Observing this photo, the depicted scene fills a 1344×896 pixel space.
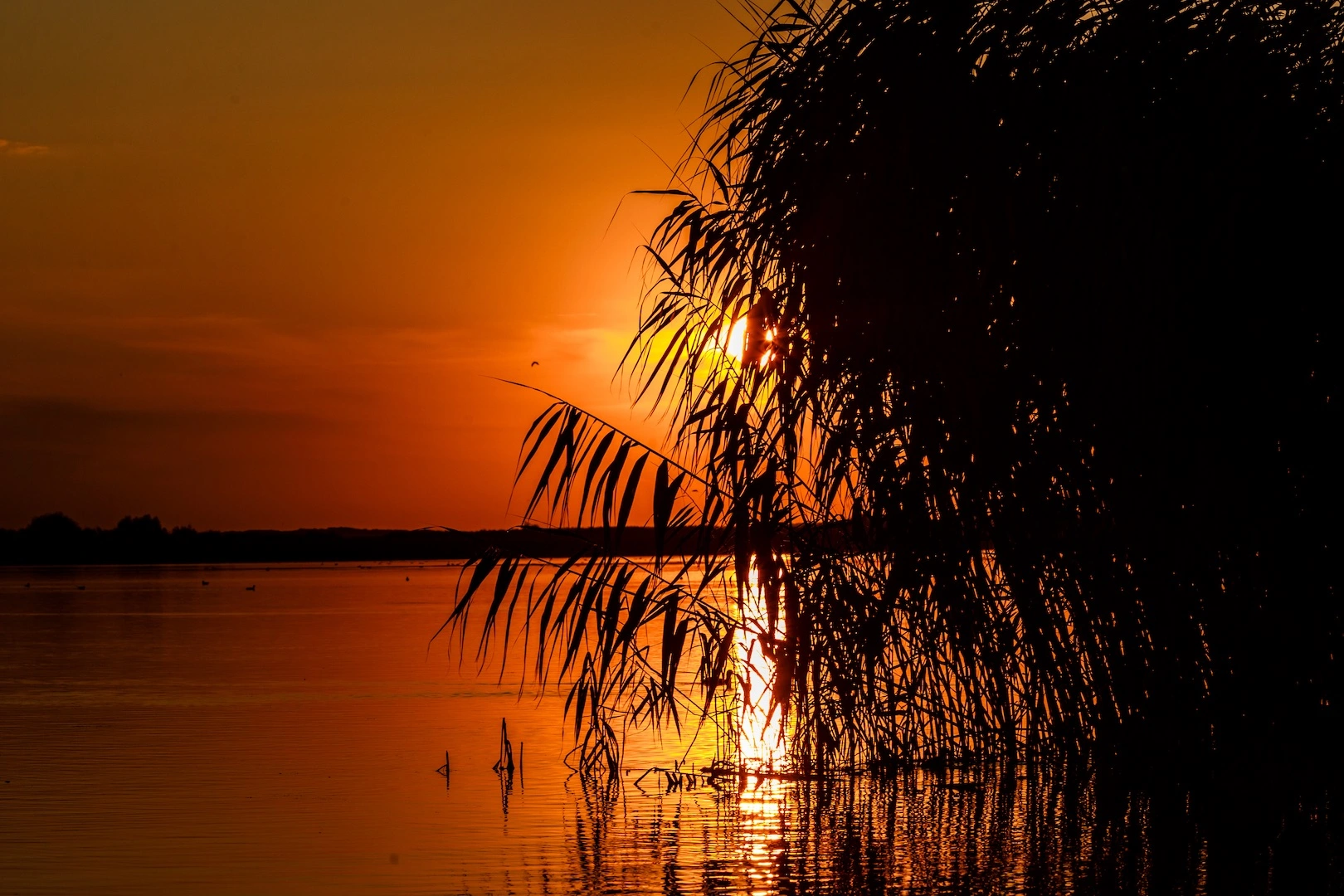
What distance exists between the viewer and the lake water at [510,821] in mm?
7383

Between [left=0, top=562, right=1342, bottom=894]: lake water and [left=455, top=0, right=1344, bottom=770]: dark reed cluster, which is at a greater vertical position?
[left=455, top=0, right=1344, bottom=770]: dark reed cluster

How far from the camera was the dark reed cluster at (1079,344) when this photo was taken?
6.96m

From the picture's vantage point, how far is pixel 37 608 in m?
49.2

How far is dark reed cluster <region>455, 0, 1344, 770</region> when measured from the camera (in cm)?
696

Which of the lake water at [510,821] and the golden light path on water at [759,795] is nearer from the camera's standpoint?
the lake water at [510,821]

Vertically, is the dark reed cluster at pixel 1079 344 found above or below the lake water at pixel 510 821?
above

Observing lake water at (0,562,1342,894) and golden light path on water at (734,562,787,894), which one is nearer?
lake water at (0,562,1342,894)

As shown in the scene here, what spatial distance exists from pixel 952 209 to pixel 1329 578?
280 centimetres

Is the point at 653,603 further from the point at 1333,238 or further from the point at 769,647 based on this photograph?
the point at 1333,238

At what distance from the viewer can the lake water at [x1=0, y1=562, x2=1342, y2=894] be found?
7.38 m

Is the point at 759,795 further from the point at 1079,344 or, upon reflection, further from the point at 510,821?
the point at 1079,344

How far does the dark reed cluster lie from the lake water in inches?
26.0

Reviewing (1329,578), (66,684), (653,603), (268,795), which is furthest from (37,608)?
(1329,578)

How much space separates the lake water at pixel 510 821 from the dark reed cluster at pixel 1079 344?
0.66 meters
